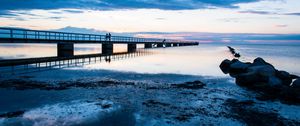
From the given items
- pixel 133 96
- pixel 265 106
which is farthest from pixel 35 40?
pixel 265 106

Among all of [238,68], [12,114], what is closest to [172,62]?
[238,68]

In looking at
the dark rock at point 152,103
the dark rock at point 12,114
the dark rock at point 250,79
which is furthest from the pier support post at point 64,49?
the dark rock at point 12,114

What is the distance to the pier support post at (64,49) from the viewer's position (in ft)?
110

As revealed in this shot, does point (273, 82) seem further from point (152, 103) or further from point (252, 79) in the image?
point (152, 103)

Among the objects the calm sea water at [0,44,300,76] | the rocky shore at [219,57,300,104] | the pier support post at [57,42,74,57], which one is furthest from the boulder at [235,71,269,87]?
the pier support post at [57,42,74,57]

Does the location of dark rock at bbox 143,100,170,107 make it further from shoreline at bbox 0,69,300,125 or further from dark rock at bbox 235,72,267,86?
dark rock at bbox 235,72,267,86

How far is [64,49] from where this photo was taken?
33844mm

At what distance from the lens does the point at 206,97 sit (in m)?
12.5

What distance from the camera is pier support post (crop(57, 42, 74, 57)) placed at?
33594 millimetres

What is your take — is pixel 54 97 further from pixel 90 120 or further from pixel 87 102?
pixel 90 120

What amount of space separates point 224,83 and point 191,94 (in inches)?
189

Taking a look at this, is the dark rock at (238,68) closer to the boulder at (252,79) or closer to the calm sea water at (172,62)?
the calm sea water at (172,62)

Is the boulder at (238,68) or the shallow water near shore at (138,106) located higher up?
the boulder at (238,68)

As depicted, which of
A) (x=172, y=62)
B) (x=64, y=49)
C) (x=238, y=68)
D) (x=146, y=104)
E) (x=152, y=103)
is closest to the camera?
(x=146, y=104)
